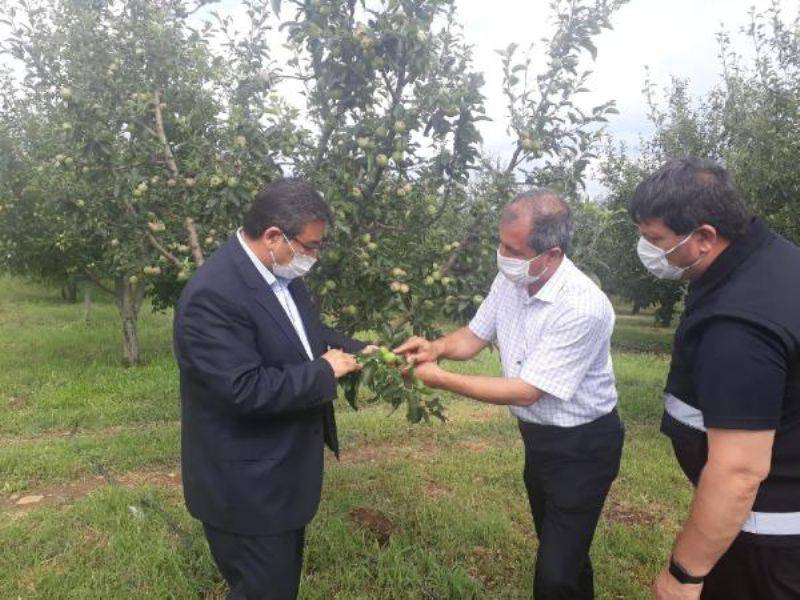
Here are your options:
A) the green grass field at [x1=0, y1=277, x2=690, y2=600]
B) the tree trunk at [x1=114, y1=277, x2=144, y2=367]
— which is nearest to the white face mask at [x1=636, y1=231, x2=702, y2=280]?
the green grass field at [x1=0, y1=277, x2=690, y2=600]

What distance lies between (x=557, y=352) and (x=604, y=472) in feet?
2.09

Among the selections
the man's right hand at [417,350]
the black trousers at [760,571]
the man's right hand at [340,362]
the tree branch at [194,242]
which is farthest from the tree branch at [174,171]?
the black trousers at [760,571]

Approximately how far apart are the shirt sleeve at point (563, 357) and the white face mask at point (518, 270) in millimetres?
263

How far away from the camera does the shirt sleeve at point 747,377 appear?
5.79ft

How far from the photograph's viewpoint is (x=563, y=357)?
8.80ft

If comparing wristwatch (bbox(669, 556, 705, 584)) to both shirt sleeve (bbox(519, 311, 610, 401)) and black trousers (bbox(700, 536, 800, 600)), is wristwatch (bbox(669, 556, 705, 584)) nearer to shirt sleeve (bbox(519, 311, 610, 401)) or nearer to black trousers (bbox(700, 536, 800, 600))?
black trousers (bbox(700, 536, 800, 600))

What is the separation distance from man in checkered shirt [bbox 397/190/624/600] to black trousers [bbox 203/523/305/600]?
100cm

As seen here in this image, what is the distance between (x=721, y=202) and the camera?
1973 millimetres

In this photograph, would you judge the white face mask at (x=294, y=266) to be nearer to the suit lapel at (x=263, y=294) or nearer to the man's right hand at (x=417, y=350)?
the suit lapel at (x=263, y=294)

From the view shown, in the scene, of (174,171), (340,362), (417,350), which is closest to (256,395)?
(340,362)

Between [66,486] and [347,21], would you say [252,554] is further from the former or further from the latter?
[66,486]

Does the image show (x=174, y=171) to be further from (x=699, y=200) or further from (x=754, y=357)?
(x=754, y=357)

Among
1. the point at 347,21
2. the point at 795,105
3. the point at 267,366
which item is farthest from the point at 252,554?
the point at 795,105

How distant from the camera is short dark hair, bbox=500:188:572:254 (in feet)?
9.07
